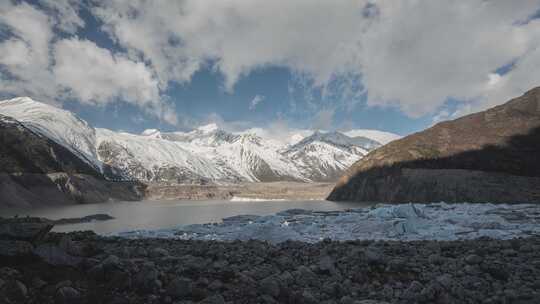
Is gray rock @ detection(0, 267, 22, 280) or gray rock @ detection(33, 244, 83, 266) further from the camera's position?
gray rock @ detection(33, 244, 83, 266)

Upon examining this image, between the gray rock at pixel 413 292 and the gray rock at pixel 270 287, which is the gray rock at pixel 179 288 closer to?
the gray rock at pixel 270 287

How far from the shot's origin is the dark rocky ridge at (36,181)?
89.1 m

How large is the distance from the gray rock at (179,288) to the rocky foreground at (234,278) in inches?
0.7

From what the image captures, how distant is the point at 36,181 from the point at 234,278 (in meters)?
117

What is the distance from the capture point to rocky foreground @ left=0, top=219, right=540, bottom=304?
6559 millimetres

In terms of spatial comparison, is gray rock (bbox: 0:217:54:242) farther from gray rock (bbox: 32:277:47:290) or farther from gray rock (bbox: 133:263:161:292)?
gray rock (bbox: 133:263:161:292)

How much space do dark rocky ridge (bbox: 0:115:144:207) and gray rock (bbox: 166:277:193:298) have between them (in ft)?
311

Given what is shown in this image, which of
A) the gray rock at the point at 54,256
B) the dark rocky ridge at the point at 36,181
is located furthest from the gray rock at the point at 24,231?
the dark rocky ridge at the point at 36,181

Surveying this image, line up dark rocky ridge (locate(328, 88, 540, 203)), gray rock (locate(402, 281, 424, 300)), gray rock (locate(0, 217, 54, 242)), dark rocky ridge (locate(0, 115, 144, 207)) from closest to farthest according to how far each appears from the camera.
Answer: gray rock (locate(402, 281, 424, 300)), gray rock (locate(0, 217, 54, 242)), dark rocky ridge (locate(328, 88, 540, 203)), dark rocky ridge (locate(0, 115, 144, 207))

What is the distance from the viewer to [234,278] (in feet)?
29.0

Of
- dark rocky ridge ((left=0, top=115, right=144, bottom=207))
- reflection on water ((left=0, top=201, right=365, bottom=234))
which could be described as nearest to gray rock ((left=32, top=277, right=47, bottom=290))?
reflection on water ((left=0, top=201, right=365, bottom=234))

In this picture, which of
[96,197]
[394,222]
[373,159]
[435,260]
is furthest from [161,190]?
[435,260]

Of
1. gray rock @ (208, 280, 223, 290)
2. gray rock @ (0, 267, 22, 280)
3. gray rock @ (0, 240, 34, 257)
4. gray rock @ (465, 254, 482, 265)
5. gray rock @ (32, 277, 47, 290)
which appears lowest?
gray rock @ (465, 254, 482, 265)

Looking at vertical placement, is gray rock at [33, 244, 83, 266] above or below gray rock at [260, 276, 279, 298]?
above
